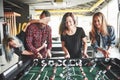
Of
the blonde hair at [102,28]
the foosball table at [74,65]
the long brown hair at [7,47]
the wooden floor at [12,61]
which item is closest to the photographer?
the foosball table at [74,65]

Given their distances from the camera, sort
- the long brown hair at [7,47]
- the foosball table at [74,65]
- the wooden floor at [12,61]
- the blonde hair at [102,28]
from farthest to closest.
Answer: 1. the blonde hair at [102,28]
2. the long brown hair at [7,47]
3. the wooden floor at [12,61]
4. the foosball table at [74,65]

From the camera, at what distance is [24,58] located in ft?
20.9

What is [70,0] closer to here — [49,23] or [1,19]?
[49,23]

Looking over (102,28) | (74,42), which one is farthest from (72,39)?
(102,28)

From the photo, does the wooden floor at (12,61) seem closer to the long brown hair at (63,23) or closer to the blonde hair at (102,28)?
the blonde hair at (102,28)

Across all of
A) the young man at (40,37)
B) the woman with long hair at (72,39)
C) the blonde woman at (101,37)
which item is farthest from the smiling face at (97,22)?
the young man at (40,37)

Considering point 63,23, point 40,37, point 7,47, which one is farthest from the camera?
point 40,37

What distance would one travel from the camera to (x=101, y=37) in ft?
21.0

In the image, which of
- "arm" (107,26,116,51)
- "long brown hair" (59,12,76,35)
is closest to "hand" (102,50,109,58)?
"arm" (107,26,116,51)

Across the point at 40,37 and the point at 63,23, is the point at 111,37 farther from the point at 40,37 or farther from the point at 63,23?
the point at 40,37

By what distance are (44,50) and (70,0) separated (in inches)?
63.9

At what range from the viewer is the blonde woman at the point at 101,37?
250 inches

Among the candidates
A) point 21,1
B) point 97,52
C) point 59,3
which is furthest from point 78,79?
point 21,1

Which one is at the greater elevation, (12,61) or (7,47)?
(7,47)
